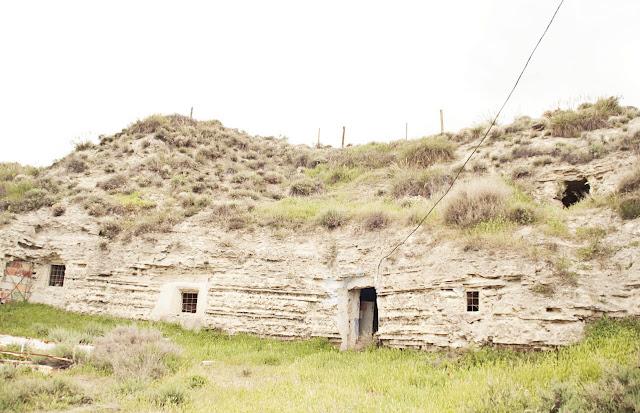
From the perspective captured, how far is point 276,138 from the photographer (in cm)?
3456

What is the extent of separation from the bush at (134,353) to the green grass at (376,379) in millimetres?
315

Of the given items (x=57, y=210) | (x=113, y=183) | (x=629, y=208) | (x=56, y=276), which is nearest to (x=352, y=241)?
(x=629, y=208)

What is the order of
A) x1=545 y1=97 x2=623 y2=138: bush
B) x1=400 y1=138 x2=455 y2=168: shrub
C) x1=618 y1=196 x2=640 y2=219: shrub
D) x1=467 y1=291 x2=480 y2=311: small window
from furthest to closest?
x1=400 y1=138 x2=455 y2=168: shrub, x1=545 y1=97 x2=623 y2=138: bush, x1=467 y1=291 x2=480 y2=311: small window, x1=618 y1=196 x2=640 y2=219: shrub

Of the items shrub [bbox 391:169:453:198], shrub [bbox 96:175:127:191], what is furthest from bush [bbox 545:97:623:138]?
shrub [bbox 96:175:127:191]

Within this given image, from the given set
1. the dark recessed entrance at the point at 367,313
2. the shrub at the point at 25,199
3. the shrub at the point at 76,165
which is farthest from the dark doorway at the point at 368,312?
the shrub at the point at 76,165

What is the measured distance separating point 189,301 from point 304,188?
9.59m

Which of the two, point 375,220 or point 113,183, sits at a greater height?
point 113,183

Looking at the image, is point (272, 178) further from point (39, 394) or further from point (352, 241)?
point (39, 394)

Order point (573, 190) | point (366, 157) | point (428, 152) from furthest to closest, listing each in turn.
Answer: point (366, 157) < point (428, 152) < point (573, 190)

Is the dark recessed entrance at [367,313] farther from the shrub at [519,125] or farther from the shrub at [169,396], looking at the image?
the shrub at [519,125]

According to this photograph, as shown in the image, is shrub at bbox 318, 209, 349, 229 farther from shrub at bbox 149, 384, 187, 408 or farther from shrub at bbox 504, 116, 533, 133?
shrub at bbox 504, 116, 533, 133

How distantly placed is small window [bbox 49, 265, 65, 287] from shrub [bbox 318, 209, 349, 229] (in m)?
10.3

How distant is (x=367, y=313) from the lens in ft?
48.0

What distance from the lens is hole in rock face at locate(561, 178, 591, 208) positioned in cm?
1806
